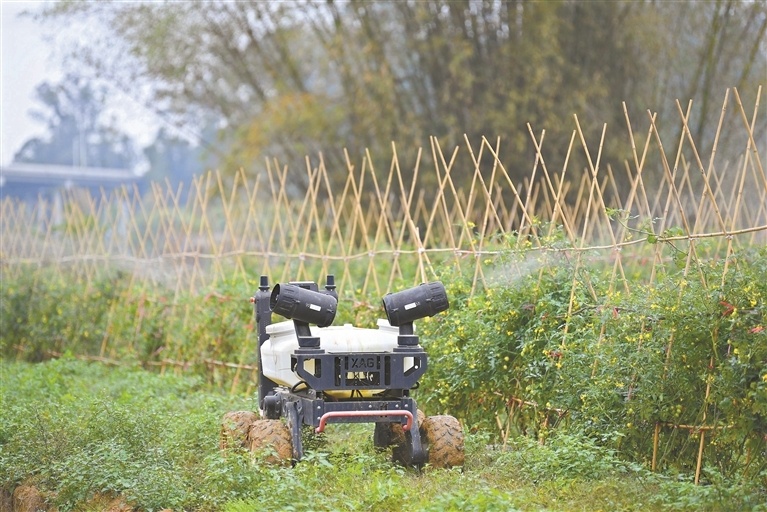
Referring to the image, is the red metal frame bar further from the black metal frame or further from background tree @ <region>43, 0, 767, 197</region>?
background tree @ <region>43, 0, 767, 197</region>

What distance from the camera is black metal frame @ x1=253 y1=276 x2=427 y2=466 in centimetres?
470

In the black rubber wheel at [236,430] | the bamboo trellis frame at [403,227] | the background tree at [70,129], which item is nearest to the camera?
the black rubber wheel at [236,430]

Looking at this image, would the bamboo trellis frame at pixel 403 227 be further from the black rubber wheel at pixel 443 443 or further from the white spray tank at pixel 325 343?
the white spray tank at pixel 325 343

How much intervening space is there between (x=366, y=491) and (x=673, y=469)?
1.28m

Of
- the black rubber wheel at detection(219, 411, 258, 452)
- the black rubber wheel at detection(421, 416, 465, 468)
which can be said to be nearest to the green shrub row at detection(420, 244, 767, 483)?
the black rubber wheel at detection(421, 416, 465, 468)

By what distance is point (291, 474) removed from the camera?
14.4 feet

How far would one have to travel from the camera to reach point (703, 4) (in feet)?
44.8

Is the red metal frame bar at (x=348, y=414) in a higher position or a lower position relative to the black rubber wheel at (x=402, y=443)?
higher

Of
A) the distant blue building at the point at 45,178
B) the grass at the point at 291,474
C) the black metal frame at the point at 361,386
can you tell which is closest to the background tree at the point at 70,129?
the distant blue building at the point at 45,178

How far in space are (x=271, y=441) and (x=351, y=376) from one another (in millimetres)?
441

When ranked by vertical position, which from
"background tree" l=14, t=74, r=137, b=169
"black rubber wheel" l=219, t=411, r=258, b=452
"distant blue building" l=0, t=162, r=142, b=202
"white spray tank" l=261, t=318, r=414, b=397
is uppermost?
"background tree" l=14, t=74, r=137, b=169

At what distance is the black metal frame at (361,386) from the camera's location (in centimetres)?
470

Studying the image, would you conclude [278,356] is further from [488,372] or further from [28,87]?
[28,87]

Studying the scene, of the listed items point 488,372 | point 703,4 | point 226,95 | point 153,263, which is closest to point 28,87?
point 226,95
